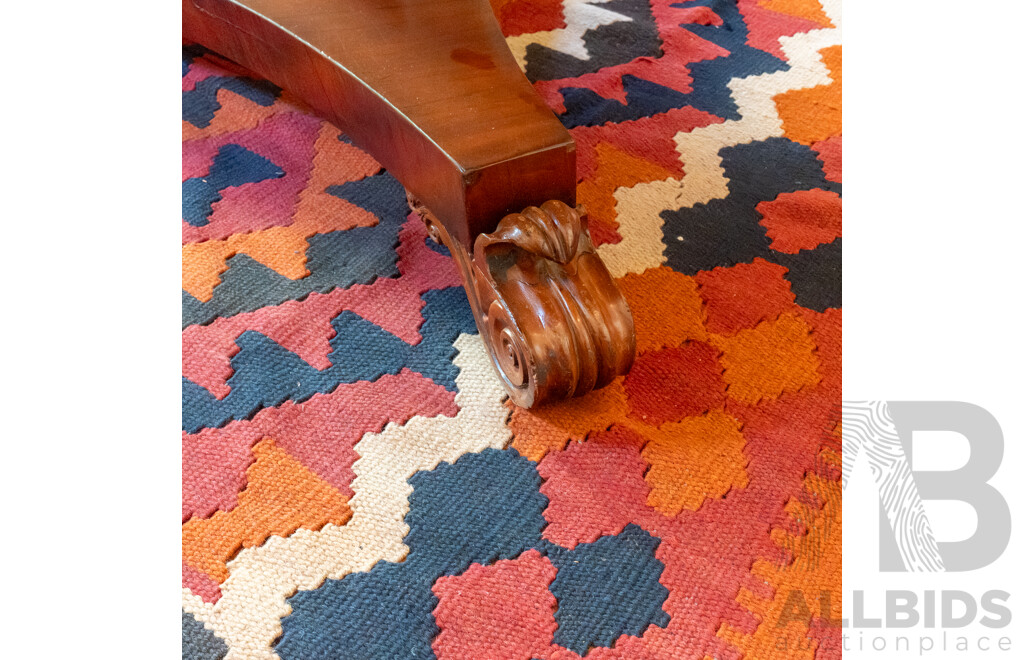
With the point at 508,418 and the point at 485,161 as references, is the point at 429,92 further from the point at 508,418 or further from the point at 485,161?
the point at 508,418

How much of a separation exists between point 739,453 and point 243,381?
567 millimetres

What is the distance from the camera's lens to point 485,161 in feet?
3.07

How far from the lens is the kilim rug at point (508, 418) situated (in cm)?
83

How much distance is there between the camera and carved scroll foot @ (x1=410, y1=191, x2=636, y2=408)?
3.04 feet

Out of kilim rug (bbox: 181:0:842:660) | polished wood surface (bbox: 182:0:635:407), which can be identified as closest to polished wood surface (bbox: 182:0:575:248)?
polished wood surface (bbox: 182:0:635:407)

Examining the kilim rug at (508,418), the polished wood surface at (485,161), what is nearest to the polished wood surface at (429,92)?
the polished wood surface at (485,161)

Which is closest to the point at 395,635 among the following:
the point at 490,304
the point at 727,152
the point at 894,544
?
the point at 490,304

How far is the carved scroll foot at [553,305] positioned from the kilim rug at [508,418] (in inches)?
3.1

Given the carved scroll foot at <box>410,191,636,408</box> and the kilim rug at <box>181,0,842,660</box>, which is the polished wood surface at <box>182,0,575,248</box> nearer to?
the carved scroll foot at <box>410,191,636,408</box>

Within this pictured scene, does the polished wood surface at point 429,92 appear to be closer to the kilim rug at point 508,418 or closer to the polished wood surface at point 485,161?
the polished wood surface at point 485,161

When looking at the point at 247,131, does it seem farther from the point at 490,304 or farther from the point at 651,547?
the point at 651,547

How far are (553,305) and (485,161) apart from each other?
16 cm

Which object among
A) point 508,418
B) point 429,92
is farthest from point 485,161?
point 508,418

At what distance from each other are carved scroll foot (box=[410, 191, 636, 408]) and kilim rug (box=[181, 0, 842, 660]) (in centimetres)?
8
